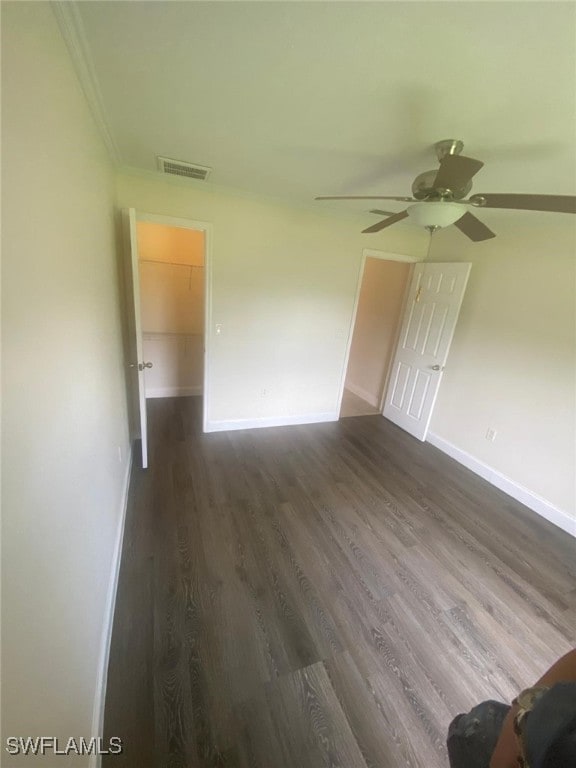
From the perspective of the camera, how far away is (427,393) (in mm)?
3549

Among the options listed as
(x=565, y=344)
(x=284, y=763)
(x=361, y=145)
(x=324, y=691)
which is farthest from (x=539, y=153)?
(x=284, y=763)

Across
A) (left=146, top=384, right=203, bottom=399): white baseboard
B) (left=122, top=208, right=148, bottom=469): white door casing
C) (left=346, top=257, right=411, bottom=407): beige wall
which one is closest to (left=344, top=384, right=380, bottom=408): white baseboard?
(left=346, top=257, right=411, bottom=407): beige wall

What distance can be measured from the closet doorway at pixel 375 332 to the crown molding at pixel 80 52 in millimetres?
3168

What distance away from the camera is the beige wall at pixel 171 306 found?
3621 mm

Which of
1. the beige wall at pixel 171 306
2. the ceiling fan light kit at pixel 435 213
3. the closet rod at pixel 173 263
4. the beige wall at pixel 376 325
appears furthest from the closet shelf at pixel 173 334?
the ceiling fan light kit at pixel 435 213

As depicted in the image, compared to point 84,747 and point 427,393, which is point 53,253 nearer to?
point 84,747

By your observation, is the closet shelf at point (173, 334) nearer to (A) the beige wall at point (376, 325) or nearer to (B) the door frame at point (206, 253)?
(B) the door frame at point (206, 253)

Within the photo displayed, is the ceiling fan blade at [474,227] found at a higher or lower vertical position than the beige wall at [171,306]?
higher

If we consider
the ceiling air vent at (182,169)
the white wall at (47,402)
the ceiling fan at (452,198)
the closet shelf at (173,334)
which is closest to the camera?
the white wall at (47,402)

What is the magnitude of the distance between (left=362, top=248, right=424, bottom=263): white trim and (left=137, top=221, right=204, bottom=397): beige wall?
6.83 ft

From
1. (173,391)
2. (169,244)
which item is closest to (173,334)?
(173,391)

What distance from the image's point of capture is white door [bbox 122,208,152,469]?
7.03ft

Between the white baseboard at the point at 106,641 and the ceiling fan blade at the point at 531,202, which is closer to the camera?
the white baseboard at the point at 106,641

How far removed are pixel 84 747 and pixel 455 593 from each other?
1888 mm
